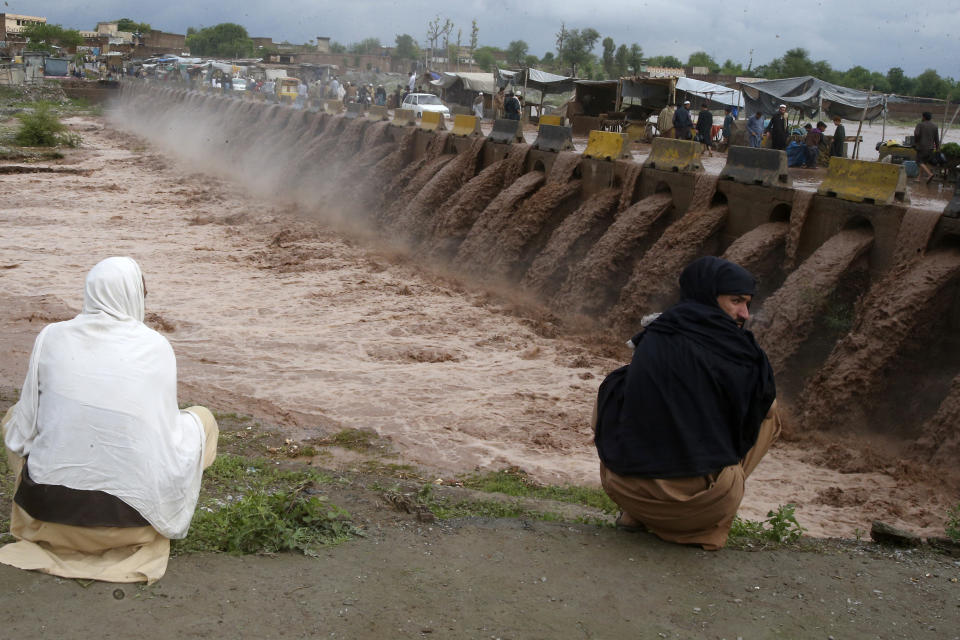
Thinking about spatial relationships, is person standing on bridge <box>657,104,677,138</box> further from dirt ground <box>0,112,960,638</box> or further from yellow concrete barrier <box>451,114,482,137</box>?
dirt ground <box>0,112,960,638</box>

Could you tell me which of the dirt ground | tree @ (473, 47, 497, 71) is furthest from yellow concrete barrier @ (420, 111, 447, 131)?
tree @ (473, 47, 497, 71)

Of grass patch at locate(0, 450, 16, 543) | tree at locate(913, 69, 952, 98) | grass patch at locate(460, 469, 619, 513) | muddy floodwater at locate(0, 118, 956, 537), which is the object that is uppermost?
tree at locate(913, 69, 952, 98)

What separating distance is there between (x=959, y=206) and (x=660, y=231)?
4.47m

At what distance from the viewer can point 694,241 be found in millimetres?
11453

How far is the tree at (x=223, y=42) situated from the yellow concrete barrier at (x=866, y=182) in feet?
293

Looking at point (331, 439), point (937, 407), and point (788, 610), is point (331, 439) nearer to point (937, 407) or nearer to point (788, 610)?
point (788, 610)

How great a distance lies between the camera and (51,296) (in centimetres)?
1204

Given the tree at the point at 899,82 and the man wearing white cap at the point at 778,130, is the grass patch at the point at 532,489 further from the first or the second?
the tree at the point at 899,82

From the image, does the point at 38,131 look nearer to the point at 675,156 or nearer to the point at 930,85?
the point at 675,156

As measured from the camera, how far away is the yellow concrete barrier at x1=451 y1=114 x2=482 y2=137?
59.9 ft

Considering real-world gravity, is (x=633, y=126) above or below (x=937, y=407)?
above

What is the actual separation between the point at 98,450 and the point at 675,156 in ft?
33.3

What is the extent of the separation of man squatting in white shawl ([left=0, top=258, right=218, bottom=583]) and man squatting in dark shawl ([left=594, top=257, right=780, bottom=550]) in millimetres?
2064

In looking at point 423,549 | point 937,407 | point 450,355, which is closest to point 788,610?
point 423,549
